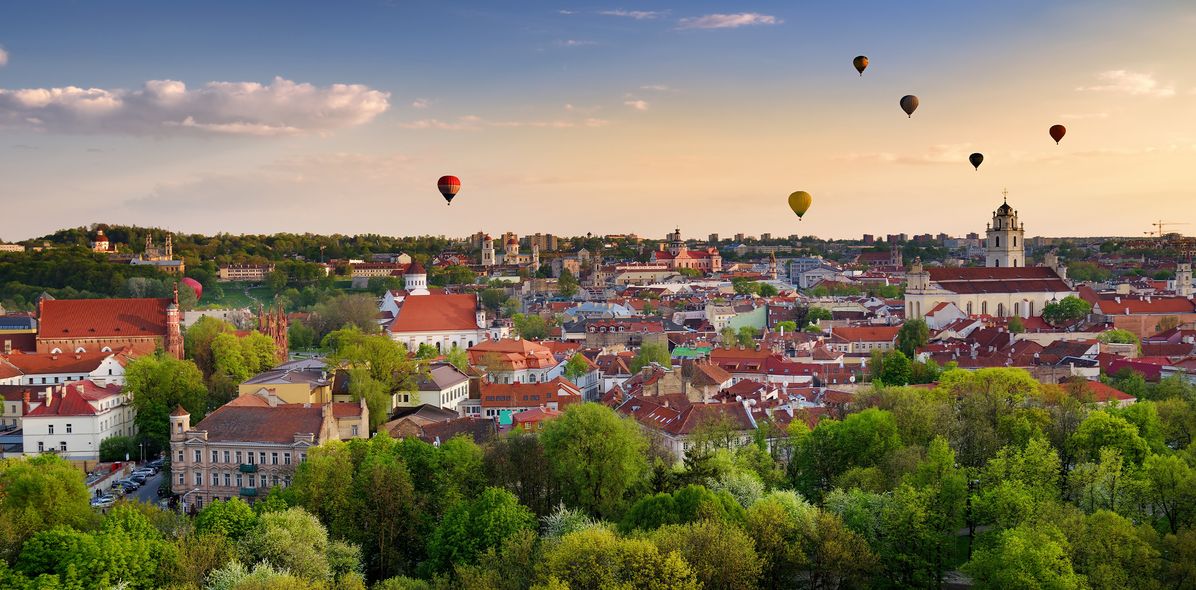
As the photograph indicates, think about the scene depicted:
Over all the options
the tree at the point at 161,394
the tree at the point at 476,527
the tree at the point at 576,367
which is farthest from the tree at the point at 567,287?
the tree at the point at 476,527

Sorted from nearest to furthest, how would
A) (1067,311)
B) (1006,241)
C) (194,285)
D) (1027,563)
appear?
(1027,563), (1067,311), (1006,241), (194,285)

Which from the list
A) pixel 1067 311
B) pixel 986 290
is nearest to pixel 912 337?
pixel 1067 311

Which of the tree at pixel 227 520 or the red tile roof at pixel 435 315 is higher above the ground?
the red tile roof at pixel 435 315

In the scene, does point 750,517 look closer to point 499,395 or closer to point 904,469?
point 904,469

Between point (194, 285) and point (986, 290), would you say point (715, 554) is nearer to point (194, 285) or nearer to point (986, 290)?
point (986, 290)

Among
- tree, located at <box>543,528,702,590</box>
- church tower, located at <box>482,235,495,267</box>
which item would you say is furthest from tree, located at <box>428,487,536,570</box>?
church tower, located at <box>482,235,495,267</box>

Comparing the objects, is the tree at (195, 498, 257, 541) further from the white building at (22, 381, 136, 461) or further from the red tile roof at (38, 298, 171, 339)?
the red tile roof at (38, 298, 171, 339)

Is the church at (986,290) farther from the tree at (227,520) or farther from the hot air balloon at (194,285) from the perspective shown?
the tree at (227,520)

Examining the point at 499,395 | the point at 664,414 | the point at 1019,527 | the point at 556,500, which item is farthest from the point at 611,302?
the point at 1019,527
